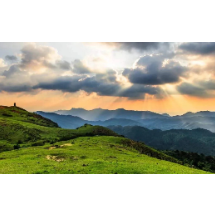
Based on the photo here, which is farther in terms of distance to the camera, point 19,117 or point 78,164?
point 19,117

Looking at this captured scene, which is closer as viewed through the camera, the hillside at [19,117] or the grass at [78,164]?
the grass at [78,164]

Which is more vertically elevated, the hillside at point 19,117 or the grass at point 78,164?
the hillside at point 19,117

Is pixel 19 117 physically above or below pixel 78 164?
above

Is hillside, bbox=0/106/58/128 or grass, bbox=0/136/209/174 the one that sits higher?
hillside, bbox=0/106/58/128

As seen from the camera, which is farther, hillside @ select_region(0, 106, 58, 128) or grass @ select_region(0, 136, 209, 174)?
hillside @ select_region(0, 106, 58, 128)
